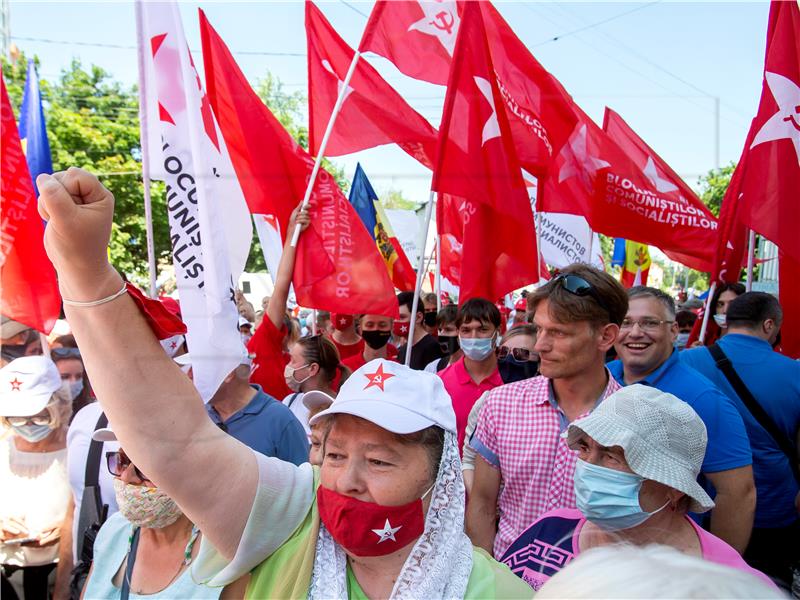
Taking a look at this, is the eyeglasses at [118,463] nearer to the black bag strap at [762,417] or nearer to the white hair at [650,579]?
the white hair at [650,579]

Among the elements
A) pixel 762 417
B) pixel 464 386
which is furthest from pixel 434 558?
pixel 464 386

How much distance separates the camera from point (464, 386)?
14.3ft

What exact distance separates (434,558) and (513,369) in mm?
3170

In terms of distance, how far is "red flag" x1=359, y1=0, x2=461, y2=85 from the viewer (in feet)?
17.4

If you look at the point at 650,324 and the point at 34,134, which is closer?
the point at 650,324

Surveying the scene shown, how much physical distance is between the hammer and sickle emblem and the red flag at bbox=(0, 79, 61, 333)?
327cm

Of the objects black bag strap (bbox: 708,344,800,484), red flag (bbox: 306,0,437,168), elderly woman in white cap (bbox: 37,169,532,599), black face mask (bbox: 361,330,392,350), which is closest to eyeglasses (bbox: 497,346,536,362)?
black face mask (bbox: 361,330,392,350)

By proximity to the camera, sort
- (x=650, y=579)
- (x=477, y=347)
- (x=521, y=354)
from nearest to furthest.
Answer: (x=650, y=579)
(x=477, y=347)
(x=521, y=354)

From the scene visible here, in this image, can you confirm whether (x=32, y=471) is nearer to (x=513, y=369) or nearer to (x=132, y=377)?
(x=132, y=377)

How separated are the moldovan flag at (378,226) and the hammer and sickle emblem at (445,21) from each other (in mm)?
2314

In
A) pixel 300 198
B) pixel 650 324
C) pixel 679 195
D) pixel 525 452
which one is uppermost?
pixel 679 195

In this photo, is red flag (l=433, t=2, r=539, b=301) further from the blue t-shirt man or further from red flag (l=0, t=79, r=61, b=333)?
red flag (l=0, t=79, r=61, b=333)

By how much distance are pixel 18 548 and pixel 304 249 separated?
98.9 inches

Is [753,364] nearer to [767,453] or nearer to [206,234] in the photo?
[767,453]
